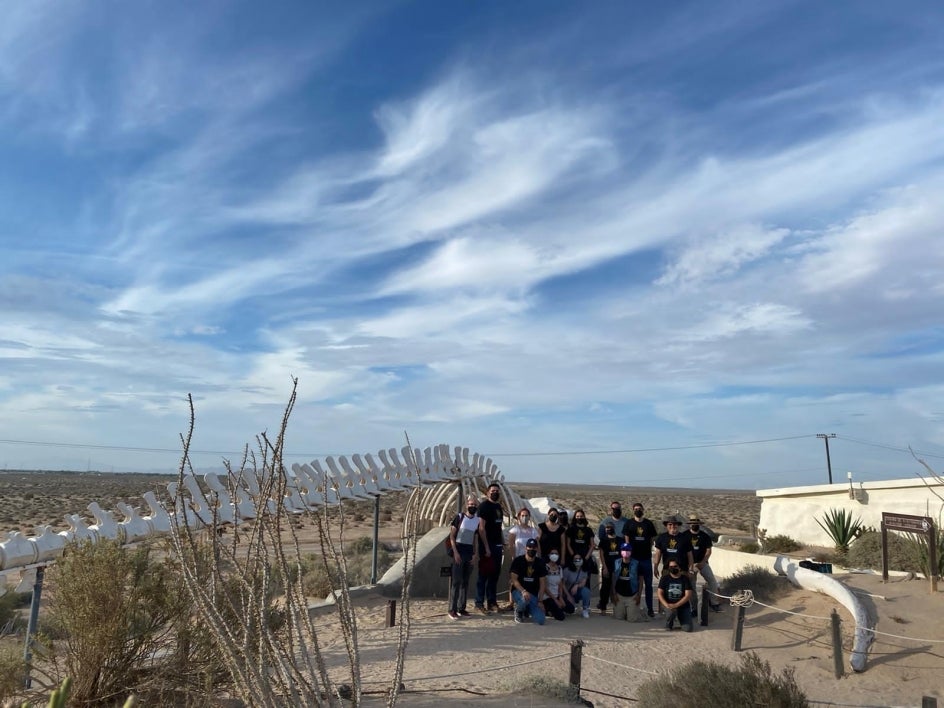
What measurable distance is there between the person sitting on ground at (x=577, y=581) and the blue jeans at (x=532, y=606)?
2.45 ft

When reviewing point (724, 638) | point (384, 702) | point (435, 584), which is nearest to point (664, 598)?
point (724, 638)

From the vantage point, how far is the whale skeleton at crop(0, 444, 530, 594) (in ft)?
25.0

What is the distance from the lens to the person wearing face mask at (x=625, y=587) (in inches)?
460

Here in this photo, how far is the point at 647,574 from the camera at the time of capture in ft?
39.0

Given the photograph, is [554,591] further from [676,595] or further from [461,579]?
[676,595]

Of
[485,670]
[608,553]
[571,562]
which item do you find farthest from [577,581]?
[485,670]

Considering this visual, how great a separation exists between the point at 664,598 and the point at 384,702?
5.72 meters

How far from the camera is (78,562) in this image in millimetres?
6371

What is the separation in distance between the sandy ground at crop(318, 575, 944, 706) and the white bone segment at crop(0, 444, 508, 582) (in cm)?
213

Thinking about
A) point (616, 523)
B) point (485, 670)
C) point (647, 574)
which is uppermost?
point (616, 523)

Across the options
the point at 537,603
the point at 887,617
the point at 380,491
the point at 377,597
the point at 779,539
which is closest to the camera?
the point at 887,617

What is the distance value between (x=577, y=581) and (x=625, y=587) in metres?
0.77

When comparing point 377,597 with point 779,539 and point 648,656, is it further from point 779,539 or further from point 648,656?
point 779,539

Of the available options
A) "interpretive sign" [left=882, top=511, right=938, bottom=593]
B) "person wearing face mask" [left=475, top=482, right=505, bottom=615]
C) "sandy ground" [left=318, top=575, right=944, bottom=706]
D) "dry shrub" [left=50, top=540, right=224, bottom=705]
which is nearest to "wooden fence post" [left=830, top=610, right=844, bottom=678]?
"sandy ground" [left=318, top=575, right=944, bottom=706]
